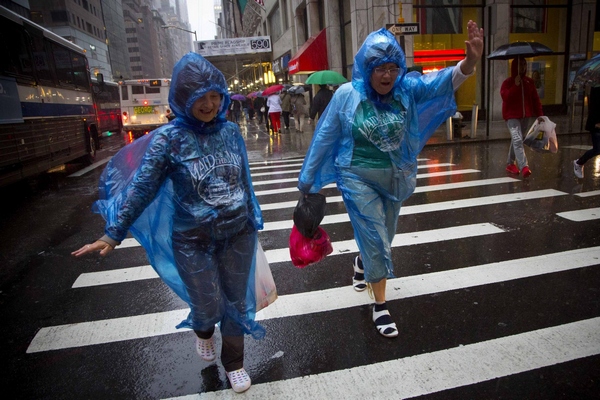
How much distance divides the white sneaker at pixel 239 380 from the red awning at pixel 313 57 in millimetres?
19845

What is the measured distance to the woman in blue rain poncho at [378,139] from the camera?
301 centimetres

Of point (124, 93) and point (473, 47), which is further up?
point (124, 93)

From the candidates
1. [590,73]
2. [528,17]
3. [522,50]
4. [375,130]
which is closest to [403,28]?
[522,50]

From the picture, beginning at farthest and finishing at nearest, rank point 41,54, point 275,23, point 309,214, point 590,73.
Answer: point 275,23, point 41,54, point 590,73, point 309,214

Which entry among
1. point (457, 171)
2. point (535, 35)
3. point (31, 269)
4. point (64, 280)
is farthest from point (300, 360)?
point (535, 35)

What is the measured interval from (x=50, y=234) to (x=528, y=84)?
7.93m

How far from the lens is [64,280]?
4.57 meters

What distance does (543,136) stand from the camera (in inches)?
278

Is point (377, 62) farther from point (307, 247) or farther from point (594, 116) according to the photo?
point (594, 116)

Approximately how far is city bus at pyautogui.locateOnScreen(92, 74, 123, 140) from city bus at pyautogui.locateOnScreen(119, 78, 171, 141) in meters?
1.38

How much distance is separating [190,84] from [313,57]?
2027 centimetres

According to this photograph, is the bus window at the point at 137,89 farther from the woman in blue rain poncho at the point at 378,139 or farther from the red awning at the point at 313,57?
the woman in blue rain poncho at the point at 378,139

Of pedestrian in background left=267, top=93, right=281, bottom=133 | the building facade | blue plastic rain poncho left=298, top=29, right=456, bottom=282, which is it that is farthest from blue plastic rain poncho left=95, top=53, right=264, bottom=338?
pedestrian in background left=267, top=93, right=281, bottom=133

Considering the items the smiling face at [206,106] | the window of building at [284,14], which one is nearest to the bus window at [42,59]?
the smiling face at [206,106]
